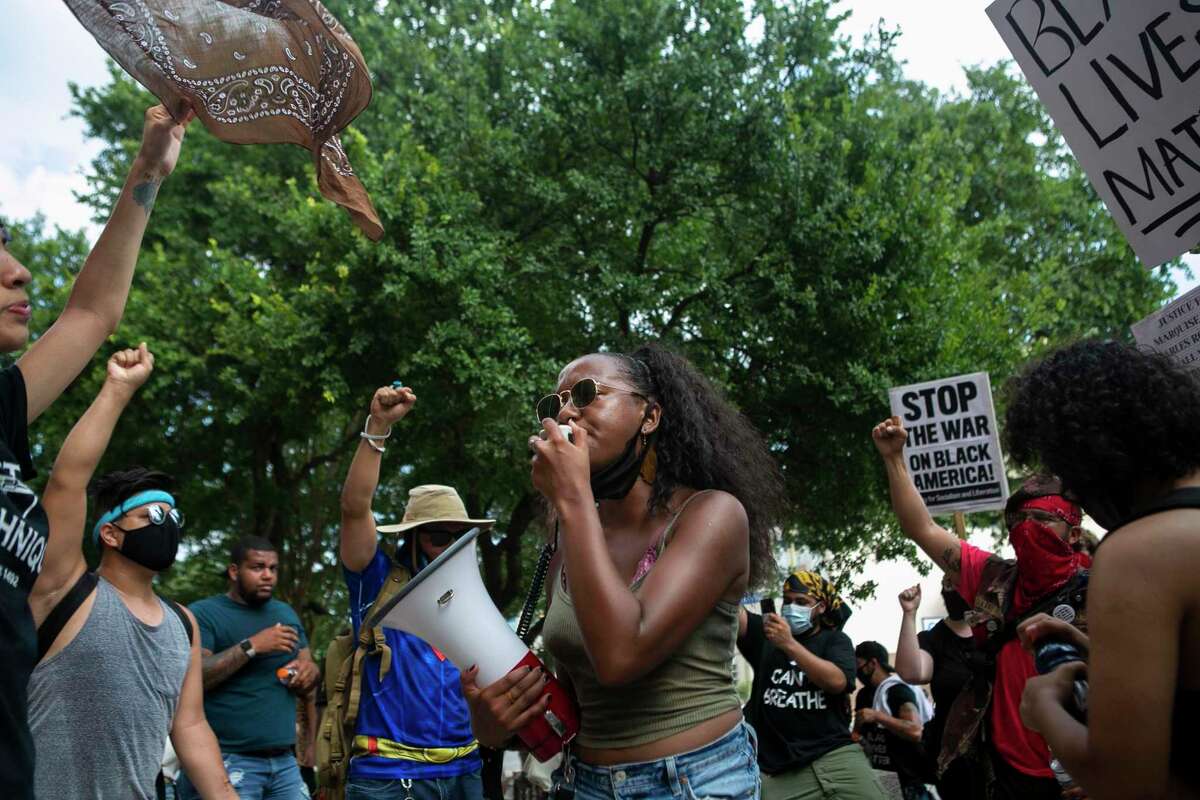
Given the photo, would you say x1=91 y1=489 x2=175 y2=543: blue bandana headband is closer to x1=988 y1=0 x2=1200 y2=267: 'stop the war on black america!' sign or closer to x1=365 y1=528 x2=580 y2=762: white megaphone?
x1=365 y1=528 x2=580 y2=762: white megaphone

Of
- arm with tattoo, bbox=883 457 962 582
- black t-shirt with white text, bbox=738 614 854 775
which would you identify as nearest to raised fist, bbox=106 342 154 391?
arm with tattoo, bbox=883 457 962 582

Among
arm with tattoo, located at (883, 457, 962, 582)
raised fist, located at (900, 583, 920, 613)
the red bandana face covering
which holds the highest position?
arm with tattoo, located at (883, 457, 962, 582)

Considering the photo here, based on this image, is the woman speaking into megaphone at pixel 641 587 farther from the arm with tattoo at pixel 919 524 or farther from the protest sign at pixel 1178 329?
the protest sign at pixel 1178 329

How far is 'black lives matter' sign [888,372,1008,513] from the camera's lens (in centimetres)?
720

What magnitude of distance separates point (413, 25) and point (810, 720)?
14.3m

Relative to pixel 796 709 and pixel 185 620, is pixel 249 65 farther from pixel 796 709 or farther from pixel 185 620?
pixel 796 709

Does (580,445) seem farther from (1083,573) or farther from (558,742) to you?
(1083,573)

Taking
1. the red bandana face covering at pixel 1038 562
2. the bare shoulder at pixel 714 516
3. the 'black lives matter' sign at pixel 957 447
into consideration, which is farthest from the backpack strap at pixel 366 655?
the 'black lives matter' sign at pixel 957 447

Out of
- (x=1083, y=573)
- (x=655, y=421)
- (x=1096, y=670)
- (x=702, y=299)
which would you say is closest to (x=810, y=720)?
(x=1083, y=573)

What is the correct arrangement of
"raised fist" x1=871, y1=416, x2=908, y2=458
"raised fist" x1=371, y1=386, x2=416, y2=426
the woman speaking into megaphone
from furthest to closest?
"raised fist" x1=371, y1=386, x2=416, y2=426, "raised fist" x1=871, y1=416, x2=908, y2=458, the woman speaking into megaphone

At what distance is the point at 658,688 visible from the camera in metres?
2.64

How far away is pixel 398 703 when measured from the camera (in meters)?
4.98

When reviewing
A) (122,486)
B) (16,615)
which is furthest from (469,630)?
(122,486)

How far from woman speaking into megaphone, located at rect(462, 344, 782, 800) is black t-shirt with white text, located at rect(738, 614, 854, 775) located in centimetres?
341
